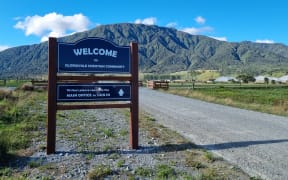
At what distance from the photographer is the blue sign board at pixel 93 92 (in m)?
6.96

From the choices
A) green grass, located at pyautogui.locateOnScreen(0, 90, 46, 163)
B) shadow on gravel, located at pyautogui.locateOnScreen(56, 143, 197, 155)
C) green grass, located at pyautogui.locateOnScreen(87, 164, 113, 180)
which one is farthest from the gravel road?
green grass, located at pyautogui.locateOnScreen(0, 90, 46, 163)

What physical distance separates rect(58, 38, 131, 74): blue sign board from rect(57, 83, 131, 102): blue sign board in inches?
13.4

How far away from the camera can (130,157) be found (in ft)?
20.9

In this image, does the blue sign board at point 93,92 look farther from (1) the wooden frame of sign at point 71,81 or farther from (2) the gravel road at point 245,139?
(2) the gravel road at point 245,139

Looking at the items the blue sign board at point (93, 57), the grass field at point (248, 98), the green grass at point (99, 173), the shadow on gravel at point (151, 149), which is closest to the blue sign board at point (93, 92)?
the blue sign board at point (93, 57)

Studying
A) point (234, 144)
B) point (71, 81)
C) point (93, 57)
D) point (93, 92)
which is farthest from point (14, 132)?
point (234, 144)

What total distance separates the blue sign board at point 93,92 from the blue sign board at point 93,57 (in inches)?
13.4

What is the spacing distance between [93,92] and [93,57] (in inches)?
31.0

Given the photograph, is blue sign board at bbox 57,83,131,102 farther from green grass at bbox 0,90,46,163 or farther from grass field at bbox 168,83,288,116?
grass field at bbox 168,83,288,116

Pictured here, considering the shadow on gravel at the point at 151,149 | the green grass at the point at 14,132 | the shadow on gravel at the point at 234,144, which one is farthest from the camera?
the shadow on gravel at the point at 234,144

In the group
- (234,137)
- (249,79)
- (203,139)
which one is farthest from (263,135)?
(249,79)

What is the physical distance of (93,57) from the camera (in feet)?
23.5

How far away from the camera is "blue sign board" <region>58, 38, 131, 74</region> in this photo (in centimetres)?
693

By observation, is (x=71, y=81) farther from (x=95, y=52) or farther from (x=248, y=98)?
(x=248, y=98)
